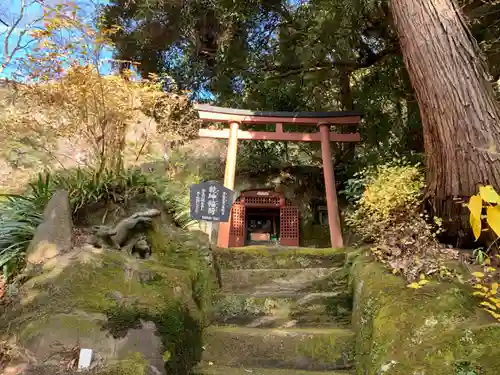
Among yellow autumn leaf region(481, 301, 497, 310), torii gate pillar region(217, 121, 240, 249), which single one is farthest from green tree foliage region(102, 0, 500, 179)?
yellow autumn leaf region(481, 301, 497, 310)

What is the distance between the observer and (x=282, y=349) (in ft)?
10.0

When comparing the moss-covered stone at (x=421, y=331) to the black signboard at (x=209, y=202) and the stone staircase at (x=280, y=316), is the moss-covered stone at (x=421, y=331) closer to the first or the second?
the stone staircase at (x=280, y=316)

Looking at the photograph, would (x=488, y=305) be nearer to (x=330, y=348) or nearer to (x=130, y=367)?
(x=330, y=348)

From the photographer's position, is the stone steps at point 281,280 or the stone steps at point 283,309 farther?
the stone steps at point 281,280

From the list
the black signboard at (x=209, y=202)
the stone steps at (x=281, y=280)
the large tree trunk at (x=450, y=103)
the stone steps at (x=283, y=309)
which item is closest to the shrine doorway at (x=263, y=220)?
the black signboard at (x=209, y=202)

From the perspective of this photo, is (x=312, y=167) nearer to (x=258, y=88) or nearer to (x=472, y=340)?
(x=258, y=88)

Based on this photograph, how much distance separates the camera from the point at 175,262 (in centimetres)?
364

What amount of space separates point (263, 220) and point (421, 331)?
8338mm

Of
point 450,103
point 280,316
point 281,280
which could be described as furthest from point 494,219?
point 281,280

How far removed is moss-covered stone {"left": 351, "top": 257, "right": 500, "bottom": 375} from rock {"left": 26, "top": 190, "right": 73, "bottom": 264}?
7.00ft

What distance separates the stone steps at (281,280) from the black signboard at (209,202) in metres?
1.03

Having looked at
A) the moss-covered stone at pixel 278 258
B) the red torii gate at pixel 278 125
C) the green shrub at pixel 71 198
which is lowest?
the moss-covered stone at pixel 278 258

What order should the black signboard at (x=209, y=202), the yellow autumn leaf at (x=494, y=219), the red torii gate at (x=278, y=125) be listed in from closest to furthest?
1. the yellow autumn leaf at (x=494, y=219)
2. the black signboard at (x=209, y=202)
3. the red torii gate at (x=278, y=125)

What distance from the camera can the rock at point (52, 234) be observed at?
3010mm
